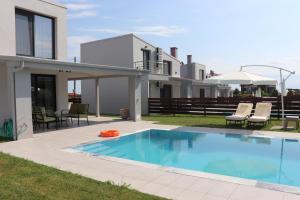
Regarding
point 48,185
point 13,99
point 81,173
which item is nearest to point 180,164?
point 81,173

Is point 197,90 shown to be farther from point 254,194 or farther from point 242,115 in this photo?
point 254,194

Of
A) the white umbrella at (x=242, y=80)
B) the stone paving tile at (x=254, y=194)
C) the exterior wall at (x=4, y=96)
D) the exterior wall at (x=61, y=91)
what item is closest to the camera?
the stone paving tile at (x=254, y=194)

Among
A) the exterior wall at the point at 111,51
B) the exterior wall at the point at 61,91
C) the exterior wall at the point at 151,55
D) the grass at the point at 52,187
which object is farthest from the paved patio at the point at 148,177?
the exterior wall at the point at 151,55

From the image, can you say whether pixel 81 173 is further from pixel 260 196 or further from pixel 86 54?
pixel 86 54

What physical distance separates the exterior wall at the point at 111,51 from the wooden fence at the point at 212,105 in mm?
5089

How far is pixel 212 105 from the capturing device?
75.7ft

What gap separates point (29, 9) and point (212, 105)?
45.6ft

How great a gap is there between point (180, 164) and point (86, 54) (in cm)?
2260

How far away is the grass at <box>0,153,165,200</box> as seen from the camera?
575 centimetres

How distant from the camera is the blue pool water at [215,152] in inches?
340

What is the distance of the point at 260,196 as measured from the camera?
237 inches

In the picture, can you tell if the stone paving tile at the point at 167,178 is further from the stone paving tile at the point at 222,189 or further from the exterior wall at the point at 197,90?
the exterior wall at the point at 197,90

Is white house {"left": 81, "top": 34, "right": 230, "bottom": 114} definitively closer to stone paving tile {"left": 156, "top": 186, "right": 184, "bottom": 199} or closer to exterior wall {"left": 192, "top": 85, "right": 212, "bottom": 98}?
exterior wall {"left": 192, "top": 85, "right": 212, "bottom": 98}

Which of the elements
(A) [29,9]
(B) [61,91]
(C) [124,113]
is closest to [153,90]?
(C) [124,113]
